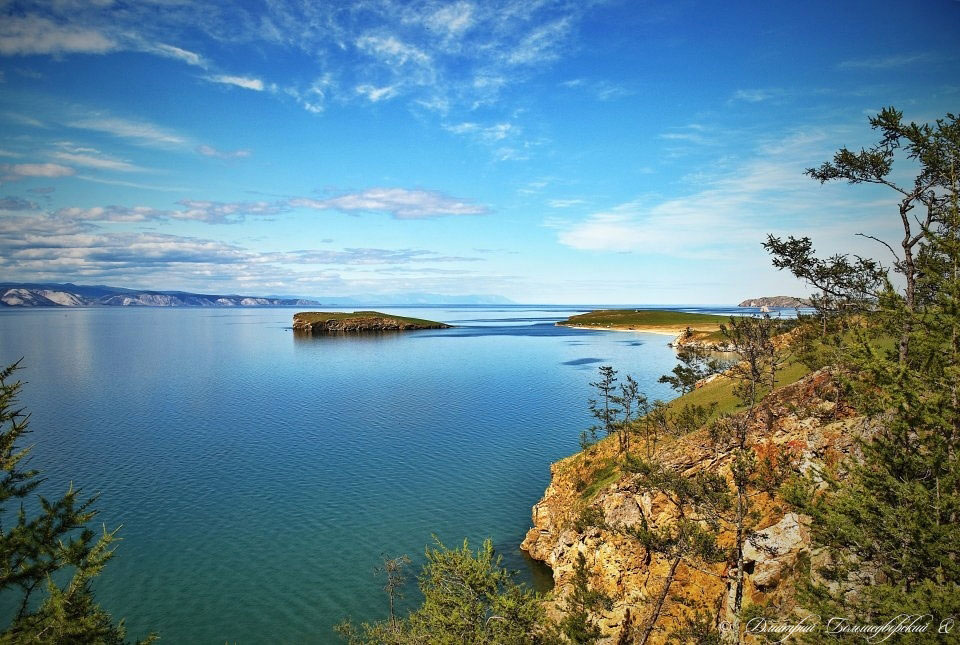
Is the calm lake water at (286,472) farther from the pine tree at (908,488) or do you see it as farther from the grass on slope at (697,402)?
the pine tree at (908,488)

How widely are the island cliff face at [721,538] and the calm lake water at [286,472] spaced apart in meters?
7.55

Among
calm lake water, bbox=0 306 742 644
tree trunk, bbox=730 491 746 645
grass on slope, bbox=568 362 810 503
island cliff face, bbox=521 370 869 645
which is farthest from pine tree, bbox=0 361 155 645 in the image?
grass on slope, bbox=568 362 810 503

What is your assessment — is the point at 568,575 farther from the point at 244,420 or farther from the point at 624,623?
the point at 244,420

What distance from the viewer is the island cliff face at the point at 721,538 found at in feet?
74.9

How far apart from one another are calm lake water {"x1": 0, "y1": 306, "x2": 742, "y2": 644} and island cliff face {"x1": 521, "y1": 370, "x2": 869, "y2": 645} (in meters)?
7.55

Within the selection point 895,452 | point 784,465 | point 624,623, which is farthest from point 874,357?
point 624,623

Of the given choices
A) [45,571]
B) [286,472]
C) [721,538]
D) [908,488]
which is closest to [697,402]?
[721,538]

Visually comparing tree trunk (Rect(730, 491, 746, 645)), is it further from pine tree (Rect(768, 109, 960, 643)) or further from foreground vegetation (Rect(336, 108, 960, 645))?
pine tree (Rect(768, 109, 960, 643))

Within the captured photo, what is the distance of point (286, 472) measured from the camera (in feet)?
169

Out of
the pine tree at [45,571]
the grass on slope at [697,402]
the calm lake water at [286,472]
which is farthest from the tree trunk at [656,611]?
the pine tree at [45,571]

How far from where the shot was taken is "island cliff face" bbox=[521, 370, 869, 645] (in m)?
22.8

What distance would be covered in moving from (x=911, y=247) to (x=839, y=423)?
947 cm

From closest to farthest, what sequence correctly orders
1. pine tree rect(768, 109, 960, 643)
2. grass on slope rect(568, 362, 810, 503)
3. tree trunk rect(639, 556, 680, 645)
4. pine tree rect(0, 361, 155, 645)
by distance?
pine tree rect(768, 109, 960, 643), pine tree rect(0, 361, 155, 645), tree trunk rect(639, 556, 680, 645), grass on slope rect(568, 362, 810, 503)

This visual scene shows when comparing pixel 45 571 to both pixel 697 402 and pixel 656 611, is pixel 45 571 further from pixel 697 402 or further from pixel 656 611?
pixel 697 402
